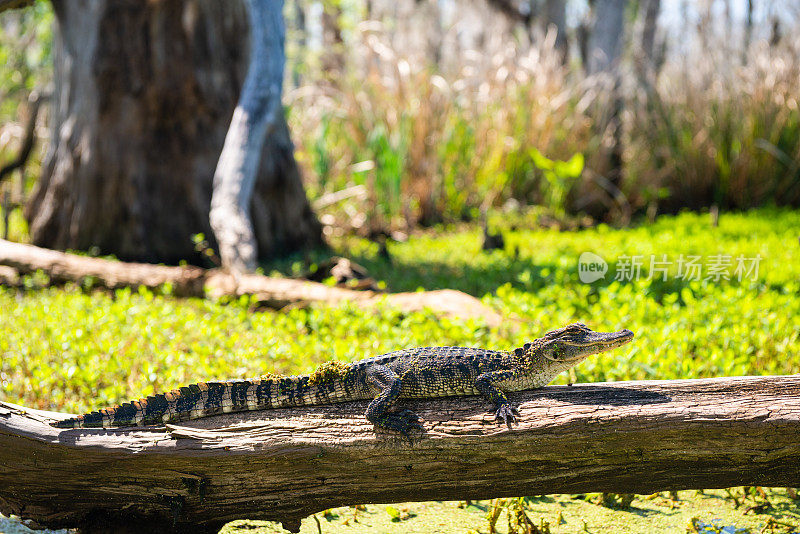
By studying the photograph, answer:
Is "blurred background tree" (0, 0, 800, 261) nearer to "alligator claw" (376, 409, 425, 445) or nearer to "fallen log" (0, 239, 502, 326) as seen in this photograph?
"fallen log" (0, 239, 502, 326)

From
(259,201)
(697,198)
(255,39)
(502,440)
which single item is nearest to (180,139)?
(259,201)

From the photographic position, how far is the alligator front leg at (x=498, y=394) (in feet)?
9.71

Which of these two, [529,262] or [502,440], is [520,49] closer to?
[529,262]

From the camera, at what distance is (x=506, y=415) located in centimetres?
295

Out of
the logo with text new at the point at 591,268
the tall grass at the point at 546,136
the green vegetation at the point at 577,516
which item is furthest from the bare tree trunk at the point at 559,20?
the green vegetation at the point at 577,516

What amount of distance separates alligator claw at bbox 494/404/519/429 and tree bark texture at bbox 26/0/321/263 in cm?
645

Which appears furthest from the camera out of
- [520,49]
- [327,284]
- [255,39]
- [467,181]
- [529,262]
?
[520,49]

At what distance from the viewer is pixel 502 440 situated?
2914 millimetres

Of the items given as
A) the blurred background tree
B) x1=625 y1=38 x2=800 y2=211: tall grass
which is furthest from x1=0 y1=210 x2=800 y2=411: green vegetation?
x1=625 y1=38 x2=800 y2=211: tall grass

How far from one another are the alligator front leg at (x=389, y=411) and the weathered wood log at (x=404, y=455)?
2.1 inches

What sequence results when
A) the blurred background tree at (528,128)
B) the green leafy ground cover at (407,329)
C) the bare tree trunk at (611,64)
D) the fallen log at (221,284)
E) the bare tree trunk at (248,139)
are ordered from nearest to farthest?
the green leafy ground cover at (407,329), the fallen log at (221,284), the bare tree trunk at (248,139), the blurred background tree at (528,128), the bare tree trunk at (611,64)

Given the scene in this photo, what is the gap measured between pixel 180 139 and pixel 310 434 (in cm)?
666

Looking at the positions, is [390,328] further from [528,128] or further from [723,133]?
[723,133]

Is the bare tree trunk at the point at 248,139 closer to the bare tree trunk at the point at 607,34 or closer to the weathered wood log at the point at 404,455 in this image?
the weathered wood log at the point at 404,455
